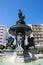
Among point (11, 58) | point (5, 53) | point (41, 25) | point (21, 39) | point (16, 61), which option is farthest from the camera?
point (41, 25)

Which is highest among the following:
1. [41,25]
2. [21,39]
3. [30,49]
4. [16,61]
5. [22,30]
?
[41,25]

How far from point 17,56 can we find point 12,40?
123 inches

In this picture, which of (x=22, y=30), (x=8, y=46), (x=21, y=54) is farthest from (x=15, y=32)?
(x=21, y=54)

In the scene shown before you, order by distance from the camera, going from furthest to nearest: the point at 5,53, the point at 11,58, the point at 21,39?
the point at 21,39, the point at 5,53, the point at 11,58

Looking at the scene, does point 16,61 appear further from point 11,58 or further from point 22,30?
point 22,30

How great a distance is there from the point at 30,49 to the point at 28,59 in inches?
76.1

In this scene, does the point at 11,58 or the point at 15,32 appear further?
the point at 15,32

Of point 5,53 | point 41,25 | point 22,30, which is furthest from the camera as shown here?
point 41,25

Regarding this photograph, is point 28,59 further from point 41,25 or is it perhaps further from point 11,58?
point 41,25

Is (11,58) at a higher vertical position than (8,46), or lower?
lower

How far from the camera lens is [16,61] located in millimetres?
10727

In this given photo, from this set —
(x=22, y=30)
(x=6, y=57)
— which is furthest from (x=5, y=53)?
(x=22, y=30)

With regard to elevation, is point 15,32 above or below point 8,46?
above

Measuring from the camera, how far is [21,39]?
13219 millimetres
